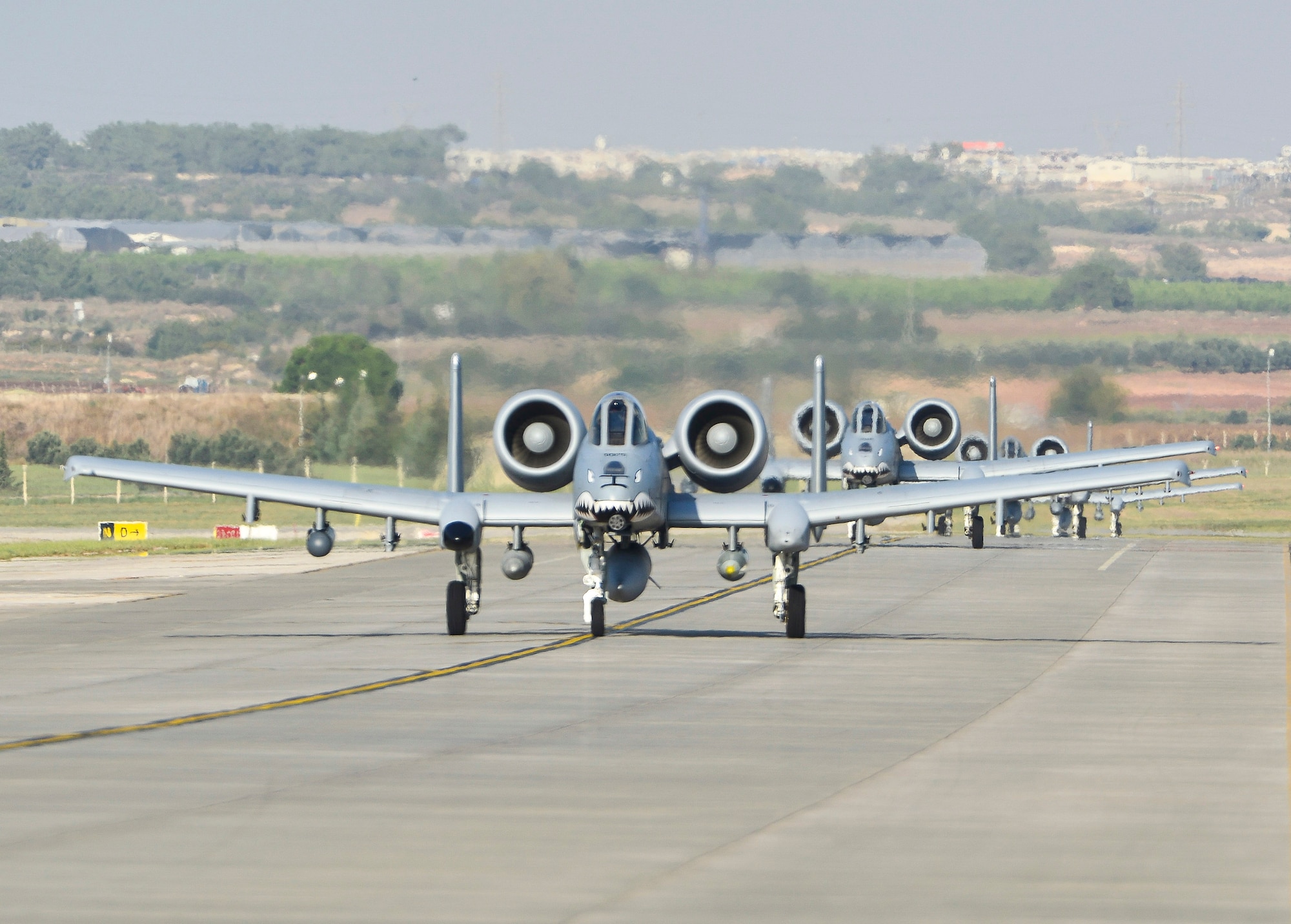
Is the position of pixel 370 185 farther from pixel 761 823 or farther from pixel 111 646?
pixel 761 823

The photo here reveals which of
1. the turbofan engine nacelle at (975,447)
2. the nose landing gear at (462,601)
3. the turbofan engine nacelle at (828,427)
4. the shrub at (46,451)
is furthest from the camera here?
the shrub at (46,451)

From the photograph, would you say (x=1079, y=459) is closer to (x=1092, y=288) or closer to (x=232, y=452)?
(x=1092, y=288)

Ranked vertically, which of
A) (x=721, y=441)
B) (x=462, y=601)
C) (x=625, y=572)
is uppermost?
(x=721, y=441)

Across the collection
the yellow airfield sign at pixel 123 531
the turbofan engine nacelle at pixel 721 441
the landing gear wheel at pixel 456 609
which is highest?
the turbofan engine nacelle at pixel 721 441

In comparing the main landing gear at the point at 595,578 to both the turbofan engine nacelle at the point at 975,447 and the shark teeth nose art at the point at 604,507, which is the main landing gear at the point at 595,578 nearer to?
the shark teeth nose art at the point at 604,507

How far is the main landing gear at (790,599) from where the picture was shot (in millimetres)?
33312

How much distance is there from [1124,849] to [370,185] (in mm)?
136022

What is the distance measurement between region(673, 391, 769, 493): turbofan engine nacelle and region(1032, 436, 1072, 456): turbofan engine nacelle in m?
50.7

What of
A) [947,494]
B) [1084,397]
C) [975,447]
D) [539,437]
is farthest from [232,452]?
[947,494]

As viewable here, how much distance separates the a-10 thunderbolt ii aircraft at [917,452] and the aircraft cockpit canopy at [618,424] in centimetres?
2240

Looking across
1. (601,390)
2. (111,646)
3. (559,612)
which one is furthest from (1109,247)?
(111,646)

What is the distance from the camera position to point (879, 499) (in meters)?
32.6

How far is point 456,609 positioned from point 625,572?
3949 millimetres

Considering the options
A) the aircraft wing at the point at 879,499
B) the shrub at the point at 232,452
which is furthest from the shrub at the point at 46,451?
the aircraft wing at the point at 879,499
